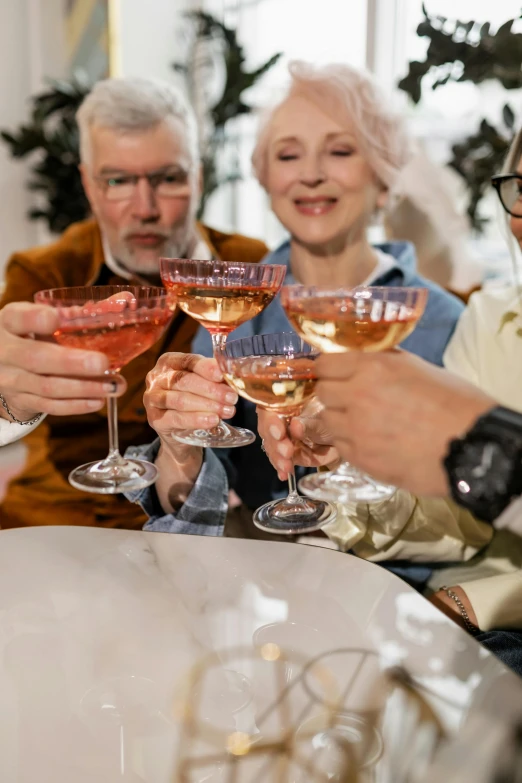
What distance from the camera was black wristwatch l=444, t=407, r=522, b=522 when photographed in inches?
29.4

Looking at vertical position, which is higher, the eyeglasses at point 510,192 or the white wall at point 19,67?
the white wall at point 19,67

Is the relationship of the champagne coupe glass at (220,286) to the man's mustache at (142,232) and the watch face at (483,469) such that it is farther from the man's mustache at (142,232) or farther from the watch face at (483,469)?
the man's mustache at (142,232)

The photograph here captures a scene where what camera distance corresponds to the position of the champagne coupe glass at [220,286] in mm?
1135

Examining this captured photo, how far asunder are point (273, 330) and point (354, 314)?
972 mm

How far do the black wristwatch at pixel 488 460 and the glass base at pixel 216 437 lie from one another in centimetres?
52

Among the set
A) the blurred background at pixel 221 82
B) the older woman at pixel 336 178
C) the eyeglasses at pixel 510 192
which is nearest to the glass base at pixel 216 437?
the older woman at pixel 336 178

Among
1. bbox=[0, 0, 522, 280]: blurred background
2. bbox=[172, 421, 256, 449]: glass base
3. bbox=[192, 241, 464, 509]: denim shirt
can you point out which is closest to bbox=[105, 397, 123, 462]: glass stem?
bbox=[172, 421, 256, 449]: glass base

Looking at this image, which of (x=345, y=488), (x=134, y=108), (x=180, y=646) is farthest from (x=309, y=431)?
(x=134, y=108)

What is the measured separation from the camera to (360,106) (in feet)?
5.87

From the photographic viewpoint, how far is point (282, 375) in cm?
98

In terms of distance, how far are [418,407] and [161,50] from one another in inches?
185

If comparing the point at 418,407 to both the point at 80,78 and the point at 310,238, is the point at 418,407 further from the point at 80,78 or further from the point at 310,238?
the point at 80,78

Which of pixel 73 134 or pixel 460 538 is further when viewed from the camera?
pixel 73 134

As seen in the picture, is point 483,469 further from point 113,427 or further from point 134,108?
point 134,108
